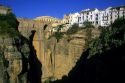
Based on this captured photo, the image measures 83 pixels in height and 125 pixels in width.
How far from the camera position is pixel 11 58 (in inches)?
1201

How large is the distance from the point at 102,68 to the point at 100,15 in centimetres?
2827

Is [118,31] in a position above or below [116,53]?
above

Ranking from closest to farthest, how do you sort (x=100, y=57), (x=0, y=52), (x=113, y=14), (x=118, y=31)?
(x=0, y=52), (x=100, y=57), (x=118, y=31), (x=113, y=14)

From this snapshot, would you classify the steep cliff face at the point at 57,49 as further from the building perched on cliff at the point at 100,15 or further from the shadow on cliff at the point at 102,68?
the building perched on cliff at the point at 100,15

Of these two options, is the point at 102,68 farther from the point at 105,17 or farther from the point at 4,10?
the point at 105,17

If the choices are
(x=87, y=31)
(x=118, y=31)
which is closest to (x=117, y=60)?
(x=118, y=31)

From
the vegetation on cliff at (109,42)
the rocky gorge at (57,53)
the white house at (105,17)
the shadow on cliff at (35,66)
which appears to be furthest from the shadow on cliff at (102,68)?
the white house at (105,17)

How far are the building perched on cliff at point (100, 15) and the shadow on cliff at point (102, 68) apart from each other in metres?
16.6

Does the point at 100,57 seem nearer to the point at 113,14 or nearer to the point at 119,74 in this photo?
the point at 119,74

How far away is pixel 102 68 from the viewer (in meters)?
35.0

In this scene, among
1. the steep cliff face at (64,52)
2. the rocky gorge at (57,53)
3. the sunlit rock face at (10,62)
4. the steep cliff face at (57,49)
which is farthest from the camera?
Answer: the steep cliff face at (57,49)

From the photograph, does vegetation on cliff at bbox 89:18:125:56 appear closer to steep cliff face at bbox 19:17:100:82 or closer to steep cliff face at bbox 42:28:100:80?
steep cliff face at bbox 42:28:100:80

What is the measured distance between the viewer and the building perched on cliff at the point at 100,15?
57138 mm

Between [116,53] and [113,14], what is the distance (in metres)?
25.2
